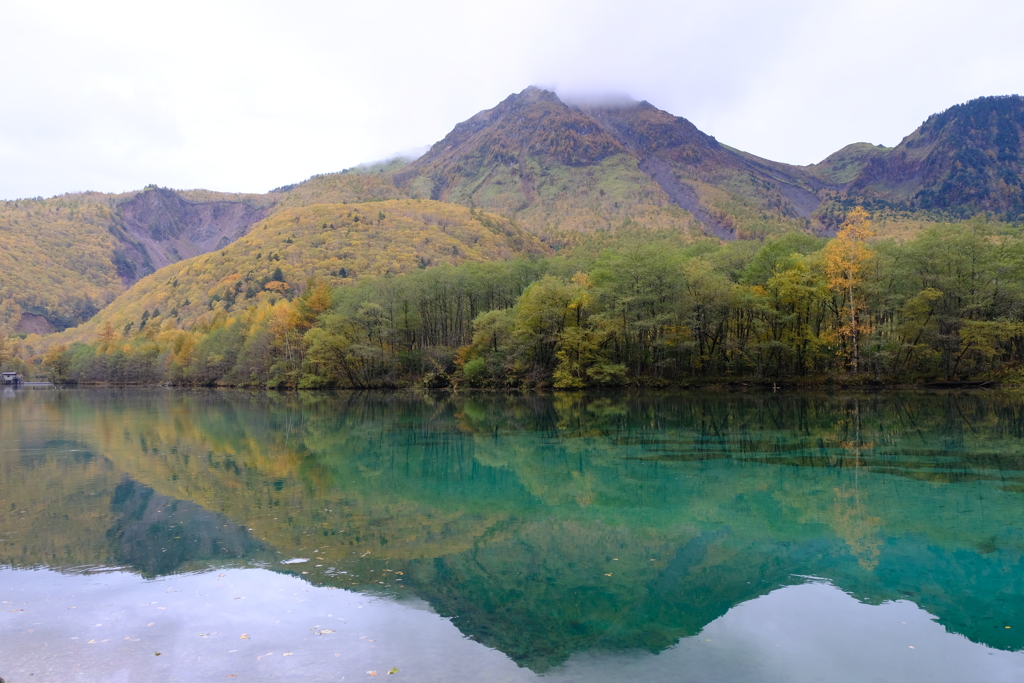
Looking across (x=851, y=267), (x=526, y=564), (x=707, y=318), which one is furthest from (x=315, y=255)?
(x=526, y=564)

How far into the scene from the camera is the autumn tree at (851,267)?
178ft

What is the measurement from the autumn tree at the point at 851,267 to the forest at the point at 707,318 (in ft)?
0.42

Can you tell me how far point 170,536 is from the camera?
13281mm

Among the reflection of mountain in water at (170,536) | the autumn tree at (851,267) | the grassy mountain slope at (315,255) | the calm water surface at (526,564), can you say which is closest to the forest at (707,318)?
the autumn tree at (851,267)

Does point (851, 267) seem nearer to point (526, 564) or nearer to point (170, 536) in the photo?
point (526, 564)

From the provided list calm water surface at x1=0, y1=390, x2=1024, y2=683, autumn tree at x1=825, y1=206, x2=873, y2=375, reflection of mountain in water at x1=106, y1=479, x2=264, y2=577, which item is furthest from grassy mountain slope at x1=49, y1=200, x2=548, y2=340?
reflection of mountain in water at x1=106, y1=479, x2=264, y2=577

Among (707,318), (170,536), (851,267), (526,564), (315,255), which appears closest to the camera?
(526,564)

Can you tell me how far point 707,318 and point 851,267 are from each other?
1235 cm

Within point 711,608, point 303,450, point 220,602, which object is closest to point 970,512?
point 711,608

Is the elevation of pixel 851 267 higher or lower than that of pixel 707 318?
higher

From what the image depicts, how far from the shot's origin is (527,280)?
251 ft

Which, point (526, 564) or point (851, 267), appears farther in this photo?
point (851, 267)

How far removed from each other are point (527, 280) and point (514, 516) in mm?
63297

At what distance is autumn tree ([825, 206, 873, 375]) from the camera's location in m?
54.2
